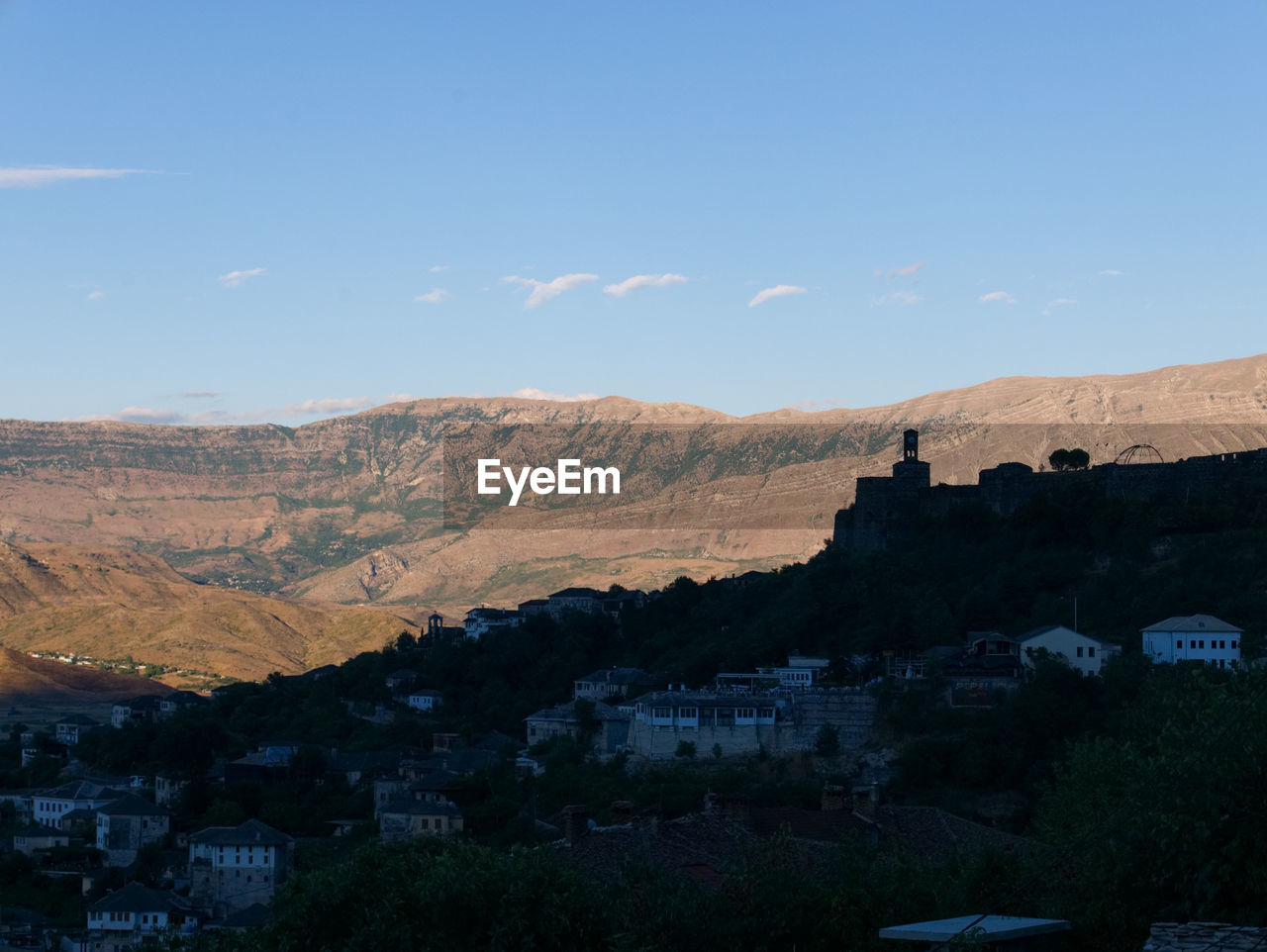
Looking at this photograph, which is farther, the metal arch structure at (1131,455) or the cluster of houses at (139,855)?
the metal arch structure at (1131,455)

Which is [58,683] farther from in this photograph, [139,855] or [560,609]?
[139,855]

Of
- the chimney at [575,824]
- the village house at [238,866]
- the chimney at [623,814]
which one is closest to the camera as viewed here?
the chimney at [575,824]

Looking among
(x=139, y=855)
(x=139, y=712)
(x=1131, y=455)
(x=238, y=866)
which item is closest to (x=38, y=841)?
(x=139, y=855)

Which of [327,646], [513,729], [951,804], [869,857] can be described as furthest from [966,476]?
[869,857]

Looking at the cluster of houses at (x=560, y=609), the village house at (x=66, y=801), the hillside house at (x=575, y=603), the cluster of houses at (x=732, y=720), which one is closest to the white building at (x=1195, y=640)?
the cluster of houses at (x=732, y=720)

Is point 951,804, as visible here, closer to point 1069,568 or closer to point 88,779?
point 1069,568

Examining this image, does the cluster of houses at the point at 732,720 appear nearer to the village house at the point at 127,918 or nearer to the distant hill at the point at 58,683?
the village house at the point at 127,918
